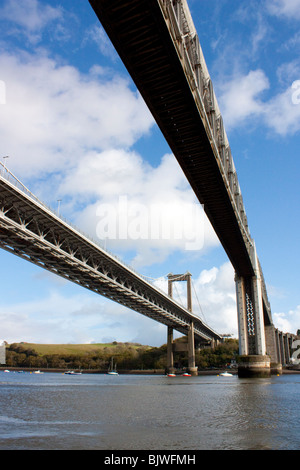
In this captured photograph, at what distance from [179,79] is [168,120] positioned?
4.02 m

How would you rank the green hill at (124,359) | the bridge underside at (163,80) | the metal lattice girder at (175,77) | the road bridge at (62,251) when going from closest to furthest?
the bridge underside at (163,80) < the metal lattice girder at (175,77) < the road bridge at (62,251) < the green hill at (124,359)

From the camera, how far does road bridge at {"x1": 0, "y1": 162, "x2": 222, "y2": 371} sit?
Result: 114 feet

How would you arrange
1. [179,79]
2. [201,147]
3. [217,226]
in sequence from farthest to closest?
[217,226] < [201,147] < [179,79]

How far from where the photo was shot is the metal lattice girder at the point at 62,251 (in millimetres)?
34906

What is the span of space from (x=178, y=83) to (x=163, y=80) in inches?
28.7

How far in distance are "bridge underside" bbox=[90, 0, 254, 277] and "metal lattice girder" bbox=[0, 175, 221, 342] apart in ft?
48.7

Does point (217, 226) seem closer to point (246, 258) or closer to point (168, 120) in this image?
point (246, 258)

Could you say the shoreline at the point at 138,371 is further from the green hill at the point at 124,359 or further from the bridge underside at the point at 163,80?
the bridge underside at the point at 163,80

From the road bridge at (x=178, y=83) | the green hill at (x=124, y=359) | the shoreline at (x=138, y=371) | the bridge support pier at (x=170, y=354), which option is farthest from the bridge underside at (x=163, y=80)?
the green hill at (x=124, y=359)

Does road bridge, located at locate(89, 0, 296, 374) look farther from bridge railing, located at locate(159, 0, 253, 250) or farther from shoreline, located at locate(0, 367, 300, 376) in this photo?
shoreline, located at locate(0, 367, 300, 376)

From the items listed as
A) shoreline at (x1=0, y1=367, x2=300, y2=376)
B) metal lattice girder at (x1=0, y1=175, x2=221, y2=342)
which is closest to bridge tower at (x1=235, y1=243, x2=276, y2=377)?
metal lattice girder at (x1=0, y1=175, x2=221, y2=342)

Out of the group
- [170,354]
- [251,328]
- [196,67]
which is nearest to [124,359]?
[170,354]
